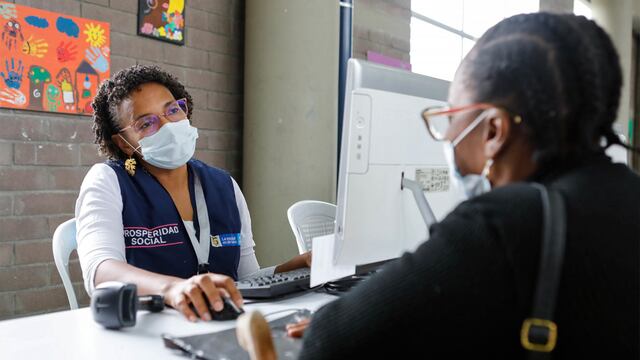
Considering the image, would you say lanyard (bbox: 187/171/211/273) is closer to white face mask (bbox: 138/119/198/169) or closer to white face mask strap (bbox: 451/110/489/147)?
white face mask (bbox: 138/119/198/169)

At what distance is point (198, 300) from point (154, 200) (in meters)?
0.58

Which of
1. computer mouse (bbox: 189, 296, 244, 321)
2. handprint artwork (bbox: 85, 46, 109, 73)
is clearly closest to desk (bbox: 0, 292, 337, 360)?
computer mouse (bbox: 189, 296, 244, 321)

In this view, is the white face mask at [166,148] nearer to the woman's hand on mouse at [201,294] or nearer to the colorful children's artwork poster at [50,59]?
the woman's hand on mouse at [201,294]

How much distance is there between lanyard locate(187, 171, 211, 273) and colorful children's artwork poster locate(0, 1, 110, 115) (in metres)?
1.05

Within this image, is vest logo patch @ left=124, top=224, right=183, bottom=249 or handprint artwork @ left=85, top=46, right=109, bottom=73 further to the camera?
handprint artwork @ left=85, top=46, right=109, bottom=73

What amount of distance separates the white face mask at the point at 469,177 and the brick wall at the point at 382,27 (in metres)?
2.61

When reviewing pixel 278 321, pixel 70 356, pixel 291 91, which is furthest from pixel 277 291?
pixel 291 91

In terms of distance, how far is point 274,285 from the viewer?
127 cm

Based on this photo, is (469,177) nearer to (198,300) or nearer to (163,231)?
(198,300)

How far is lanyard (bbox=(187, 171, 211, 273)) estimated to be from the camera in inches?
63.3

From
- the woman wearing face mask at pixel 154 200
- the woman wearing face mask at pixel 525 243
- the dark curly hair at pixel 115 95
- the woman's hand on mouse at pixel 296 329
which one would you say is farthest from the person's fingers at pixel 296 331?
the dark curly hair at pixel 115 95

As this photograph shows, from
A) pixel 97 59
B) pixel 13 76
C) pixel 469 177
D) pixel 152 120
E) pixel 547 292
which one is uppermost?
pixel 97 59

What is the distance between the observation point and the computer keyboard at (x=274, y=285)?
4.14 feet

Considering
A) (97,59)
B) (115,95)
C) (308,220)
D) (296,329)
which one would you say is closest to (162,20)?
(97,59)
